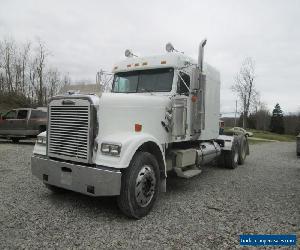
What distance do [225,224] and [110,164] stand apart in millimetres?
2130

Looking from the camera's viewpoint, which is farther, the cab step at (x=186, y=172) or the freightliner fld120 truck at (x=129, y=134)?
the cab step at (x=186, y=172)

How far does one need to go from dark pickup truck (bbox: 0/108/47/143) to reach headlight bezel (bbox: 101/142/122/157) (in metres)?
11.6

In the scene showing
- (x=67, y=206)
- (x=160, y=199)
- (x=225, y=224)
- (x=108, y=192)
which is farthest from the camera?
(x=160, y=199)

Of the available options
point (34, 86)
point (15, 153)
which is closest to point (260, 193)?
point (15, 153)

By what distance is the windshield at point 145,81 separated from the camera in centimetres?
654

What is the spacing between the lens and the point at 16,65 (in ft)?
137

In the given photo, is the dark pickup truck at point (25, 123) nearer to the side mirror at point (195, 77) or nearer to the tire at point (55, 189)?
Result: the tire at point (55, 189)

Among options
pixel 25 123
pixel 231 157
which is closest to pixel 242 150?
pixel 231 157

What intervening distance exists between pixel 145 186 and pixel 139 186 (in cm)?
22

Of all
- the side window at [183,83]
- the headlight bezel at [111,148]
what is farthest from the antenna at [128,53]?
the headlight bezel at [111,148]

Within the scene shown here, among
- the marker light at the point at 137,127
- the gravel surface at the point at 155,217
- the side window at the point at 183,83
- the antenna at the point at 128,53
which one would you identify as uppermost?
the antenna at the point at 128,53

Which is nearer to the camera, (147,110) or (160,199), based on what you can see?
(147,110)

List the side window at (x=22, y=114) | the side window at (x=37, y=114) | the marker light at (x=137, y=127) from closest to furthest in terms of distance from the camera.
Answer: the marker light at (x=137, y=127)
the side window at (x=37, y=114)
the side window at (x=22, y=114)

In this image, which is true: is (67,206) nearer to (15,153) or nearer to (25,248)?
(25,248)
